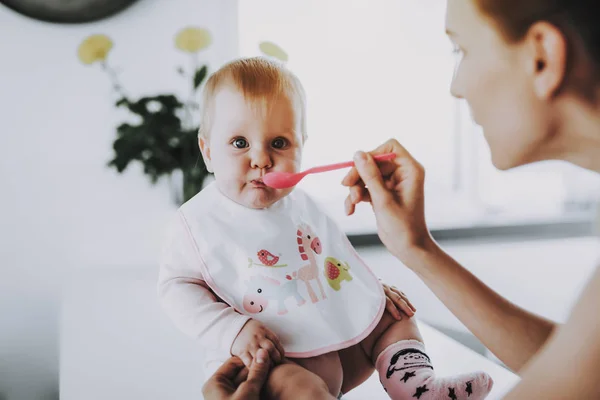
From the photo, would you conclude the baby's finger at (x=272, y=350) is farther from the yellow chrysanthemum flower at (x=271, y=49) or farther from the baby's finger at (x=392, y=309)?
the yellow chrysanthemum flower at (x=271, y=49)

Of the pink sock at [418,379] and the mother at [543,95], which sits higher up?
the mother at [543,95]

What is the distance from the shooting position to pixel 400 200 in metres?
0.68

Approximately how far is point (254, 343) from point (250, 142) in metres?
0.26

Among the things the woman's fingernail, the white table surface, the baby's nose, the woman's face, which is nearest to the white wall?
the white table surface

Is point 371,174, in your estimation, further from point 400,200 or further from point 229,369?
point 229,369

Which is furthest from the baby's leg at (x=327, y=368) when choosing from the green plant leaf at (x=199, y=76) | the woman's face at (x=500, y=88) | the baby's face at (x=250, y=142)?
the green plant leaf at (x=199, y=76)

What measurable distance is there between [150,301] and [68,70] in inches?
32.3

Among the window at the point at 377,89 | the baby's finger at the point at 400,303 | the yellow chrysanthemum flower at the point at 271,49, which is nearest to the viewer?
the baby's finger at the point at 400,303

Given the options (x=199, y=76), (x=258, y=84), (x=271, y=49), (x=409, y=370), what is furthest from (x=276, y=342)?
(x=199, y=76)

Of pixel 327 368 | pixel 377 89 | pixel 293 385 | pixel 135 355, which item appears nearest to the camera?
pixel 293 385

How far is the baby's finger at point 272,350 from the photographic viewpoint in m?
0.68

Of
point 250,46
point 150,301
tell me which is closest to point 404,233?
point 150,301

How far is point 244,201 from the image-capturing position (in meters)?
0.82

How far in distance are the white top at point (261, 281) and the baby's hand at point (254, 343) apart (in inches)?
0.5
